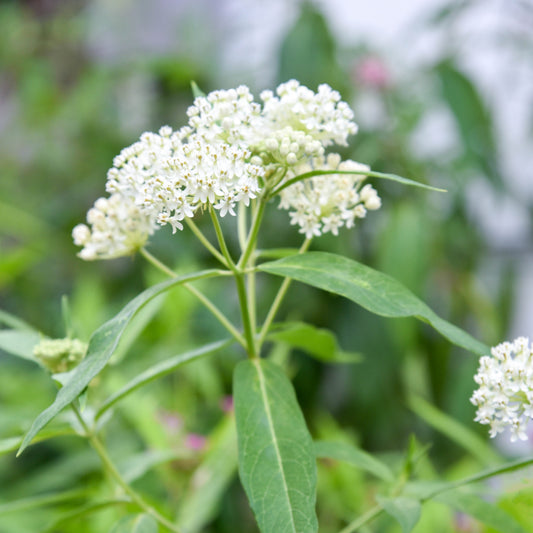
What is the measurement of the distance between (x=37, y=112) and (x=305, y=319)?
1.26 metres

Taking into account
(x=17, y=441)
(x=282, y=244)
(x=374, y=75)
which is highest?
(x=374, y=75)

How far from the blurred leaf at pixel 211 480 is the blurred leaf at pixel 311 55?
0.96 m

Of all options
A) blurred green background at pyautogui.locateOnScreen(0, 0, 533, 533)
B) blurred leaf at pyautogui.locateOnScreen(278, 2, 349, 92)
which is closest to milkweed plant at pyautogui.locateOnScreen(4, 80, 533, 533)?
blurred green background at pyautogui.locateOnScreen(0, 0, 533, 533)

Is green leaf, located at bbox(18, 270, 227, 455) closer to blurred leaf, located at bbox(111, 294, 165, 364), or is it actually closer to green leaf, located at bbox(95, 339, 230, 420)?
green leaf, located at bbox(95, 339, 230, 420)

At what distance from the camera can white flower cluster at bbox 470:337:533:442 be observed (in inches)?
18.9

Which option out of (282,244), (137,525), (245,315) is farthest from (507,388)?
(282,244)

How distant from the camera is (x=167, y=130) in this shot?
1.81 feet

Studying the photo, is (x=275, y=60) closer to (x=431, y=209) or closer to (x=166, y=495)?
(x=431, y=209)

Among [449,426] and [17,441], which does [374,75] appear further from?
[17,441]

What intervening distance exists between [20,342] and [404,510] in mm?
385

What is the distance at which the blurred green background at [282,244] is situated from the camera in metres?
1.27

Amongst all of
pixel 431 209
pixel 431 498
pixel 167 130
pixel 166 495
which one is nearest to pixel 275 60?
pixel 431 209

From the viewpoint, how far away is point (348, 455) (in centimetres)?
61

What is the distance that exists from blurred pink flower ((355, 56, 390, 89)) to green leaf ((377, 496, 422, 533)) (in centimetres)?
134
